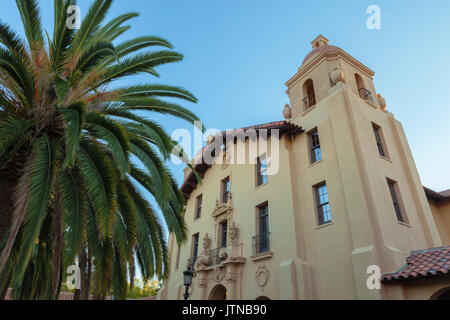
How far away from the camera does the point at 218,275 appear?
16.9m

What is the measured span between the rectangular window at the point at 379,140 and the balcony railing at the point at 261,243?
689cm

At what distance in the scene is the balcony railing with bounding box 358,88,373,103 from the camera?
16641mm

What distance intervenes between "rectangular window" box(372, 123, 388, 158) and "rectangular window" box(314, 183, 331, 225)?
11.5 ft

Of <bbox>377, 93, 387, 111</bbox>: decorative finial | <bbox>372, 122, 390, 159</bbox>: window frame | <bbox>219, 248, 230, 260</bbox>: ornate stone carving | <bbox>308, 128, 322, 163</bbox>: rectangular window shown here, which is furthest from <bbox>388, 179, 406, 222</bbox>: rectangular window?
<bbox>219, 248, 230, 260</bbox>: ornate stone carving

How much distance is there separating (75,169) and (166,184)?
235 centimetres

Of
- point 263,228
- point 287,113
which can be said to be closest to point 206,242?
point 263,228

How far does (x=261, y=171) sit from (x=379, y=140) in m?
6.42

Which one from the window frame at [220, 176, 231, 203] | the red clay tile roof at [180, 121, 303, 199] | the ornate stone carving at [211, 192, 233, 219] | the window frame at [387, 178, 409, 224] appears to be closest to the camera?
the window frame at [387, 178, 409, 224]

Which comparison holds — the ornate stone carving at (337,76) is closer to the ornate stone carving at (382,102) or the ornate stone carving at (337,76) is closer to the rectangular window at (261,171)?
the ornate stone carving at (382,102)

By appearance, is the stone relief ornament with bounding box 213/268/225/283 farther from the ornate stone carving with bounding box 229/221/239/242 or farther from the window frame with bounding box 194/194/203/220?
the window frame with bounding box 194/194/203/220
